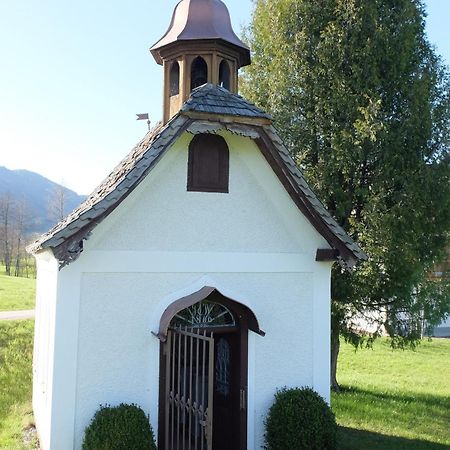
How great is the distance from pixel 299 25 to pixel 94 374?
10021 millimetres

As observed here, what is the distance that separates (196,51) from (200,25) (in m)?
0.44

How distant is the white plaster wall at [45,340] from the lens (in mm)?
7215

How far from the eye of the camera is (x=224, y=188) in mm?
7984

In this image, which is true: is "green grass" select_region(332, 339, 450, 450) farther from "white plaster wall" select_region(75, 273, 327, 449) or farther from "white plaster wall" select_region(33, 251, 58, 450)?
"white plaster wall" select_region(33, 251, 58, 450)

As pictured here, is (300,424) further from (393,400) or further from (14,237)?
(14,237)

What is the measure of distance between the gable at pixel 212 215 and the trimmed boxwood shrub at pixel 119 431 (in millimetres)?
2184

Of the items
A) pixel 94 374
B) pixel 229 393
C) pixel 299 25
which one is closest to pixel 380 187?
pixel 299 25

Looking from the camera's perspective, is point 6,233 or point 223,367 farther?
point 6,233

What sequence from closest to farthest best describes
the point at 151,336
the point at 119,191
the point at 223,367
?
the point at 119,191 < the point at 151,336 < the point at 223,367

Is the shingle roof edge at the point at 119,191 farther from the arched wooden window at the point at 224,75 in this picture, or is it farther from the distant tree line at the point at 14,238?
the distant tree line at the point at 14,238

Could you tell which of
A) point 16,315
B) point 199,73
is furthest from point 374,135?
point 16,315

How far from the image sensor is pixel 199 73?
9359 mm

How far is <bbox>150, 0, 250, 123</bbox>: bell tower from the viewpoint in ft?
28.5

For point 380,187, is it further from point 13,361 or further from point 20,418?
point 13,361
